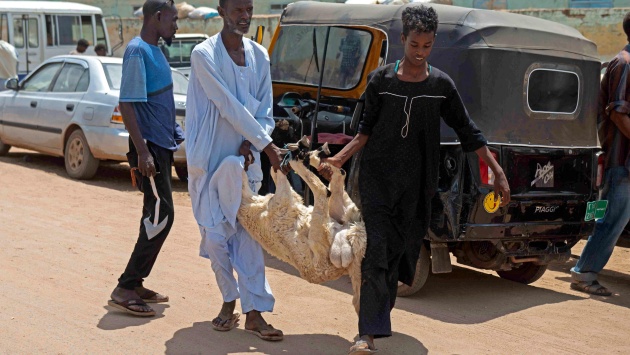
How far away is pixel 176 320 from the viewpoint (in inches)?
219

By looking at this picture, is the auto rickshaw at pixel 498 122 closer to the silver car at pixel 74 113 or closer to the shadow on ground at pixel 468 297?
the shadow on ground at pixel 468 297

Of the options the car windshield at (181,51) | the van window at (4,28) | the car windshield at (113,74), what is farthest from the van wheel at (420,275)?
the van window at (4,28)

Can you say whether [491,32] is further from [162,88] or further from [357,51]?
[162,88]

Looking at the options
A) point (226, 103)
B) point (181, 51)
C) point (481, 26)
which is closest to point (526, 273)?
point (481, 26)

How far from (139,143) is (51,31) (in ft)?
55.6

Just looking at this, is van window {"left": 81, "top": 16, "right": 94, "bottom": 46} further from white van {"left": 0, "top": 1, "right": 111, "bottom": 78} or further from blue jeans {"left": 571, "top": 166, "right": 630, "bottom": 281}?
blue jeans {"left": 571, "top": 166, "right": 630, "bottom": 281}

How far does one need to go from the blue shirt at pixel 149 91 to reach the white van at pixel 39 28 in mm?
15573

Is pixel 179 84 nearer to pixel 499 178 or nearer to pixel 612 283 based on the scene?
pixel 612 283

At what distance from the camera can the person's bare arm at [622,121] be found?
7.00 m

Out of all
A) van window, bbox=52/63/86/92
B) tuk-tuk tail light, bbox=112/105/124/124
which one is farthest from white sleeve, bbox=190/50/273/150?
van window, bbox=52/63/86/92

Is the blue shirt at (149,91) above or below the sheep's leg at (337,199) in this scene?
above

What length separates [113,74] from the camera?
11.8 meters

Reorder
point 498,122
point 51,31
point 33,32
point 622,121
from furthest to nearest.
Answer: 1. point 51,31
2. point 33,32
3. point 622,121
4. point 498,122

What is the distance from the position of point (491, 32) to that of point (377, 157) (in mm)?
1898
